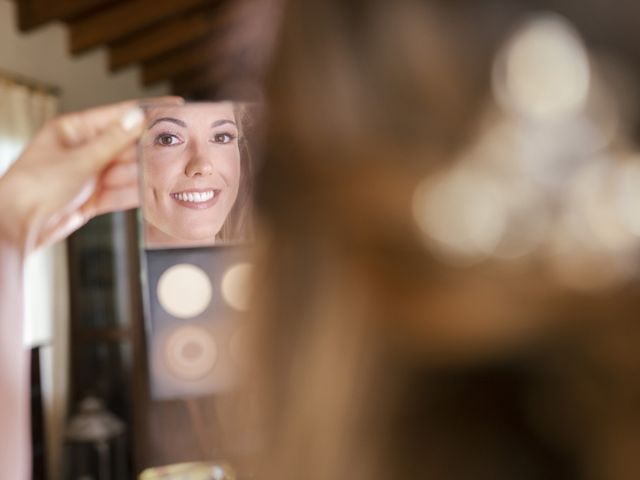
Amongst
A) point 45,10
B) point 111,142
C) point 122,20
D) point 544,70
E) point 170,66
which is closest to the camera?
point 544,70

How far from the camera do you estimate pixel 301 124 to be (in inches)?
5.4

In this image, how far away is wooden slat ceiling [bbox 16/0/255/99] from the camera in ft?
7.22

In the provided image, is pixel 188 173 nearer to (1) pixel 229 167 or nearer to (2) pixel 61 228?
(1) pixel 229 167

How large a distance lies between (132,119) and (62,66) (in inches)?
89.9

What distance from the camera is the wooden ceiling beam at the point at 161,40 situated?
238 cm

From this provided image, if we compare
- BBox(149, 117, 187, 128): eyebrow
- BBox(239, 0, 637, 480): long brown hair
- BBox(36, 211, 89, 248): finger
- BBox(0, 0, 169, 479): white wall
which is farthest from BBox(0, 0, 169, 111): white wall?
BBox(239, 0, 637, 480): long brown hair

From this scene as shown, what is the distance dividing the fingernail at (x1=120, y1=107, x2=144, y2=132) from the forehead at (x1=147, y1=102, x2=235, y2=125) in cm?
1

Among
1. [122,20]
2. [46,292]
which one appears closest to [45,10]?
[122,20]

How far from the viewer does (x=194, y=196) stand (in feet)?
1.36

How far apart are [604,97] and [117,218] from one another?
2.46 meters

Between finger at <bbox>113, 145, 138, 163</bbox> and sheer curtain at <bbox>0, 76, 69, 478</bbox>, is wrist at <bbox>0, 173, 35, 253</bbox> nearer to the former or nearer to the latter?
finger at <bbox>113, 145, 138, 163</bbox>

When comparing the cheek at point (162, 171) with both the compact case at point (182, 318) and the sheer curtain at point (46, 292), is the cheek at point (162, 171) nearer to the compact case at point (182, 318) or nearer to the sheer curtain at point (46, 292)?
the compact case at point (182, 318)

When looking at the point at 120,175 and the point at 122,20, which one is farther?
the point at 122,20

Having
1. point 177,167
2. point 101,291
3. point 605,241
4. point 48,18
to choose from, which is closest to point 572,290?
point 605,241
